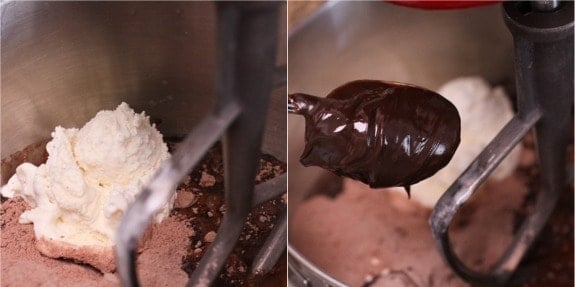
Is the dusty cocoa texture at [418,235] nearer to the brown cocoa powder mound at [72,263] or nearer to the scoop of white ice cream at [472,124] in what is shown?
the scoop of white ice cream at [472,124]

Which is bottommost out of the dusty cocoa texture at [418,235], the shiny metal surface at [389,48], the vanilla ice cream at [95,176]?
the dusty cocoa texture at [418,235]

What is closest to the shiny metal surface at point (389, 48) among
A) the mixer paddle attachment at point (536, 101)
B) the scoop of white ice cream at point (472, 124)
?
the scoop of white ice cream at point (472, 124)

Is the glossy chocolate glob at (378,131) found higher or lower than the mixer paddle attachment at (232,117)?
lower

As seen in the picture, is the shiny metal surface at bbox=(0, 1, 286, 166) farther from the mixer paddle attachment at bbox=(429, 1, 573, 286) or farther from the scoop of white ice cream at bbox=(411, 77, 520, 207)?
the scoop of white ice cream at bbox=(411, 77, 520, 207)

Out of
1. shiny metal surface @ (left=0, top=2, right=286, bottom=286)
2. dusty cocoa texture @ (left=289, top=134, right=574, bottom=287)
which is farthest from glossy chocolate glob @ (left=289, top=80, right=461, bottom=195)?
dusty cocoa texture @ (left=289, top=134, right=574, bottom=287)

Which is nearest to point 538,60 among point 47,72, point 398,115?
point 398,115

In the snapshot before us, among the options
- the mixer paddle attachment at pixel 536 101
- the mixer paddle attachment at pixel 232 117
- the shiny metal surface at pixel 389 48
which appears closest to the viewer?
the mixer paddle attachment at pixel 232 117

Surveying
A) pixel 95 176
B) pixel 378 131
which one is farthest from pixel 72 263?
pixel 378 131
